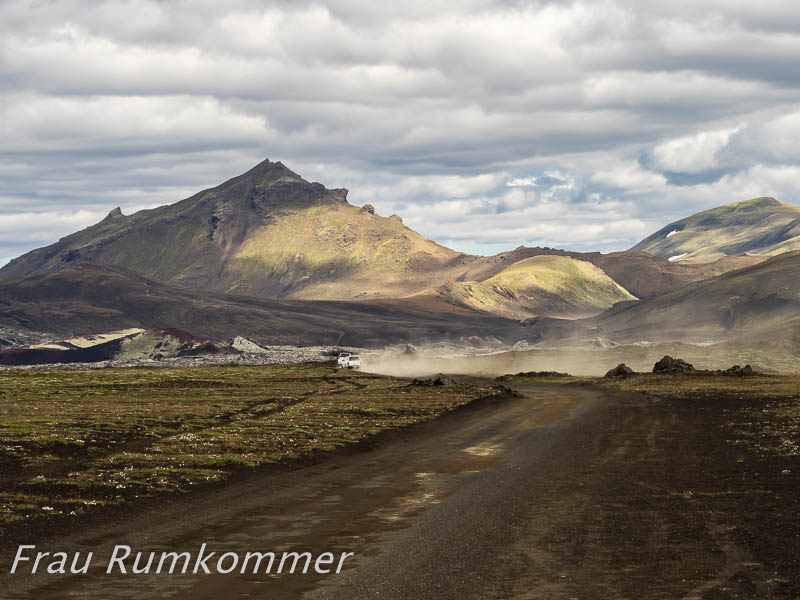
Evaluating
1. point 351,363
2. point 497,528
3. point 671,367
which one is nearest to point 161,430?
point 497,528

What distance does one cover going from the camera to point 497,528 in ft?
83.1

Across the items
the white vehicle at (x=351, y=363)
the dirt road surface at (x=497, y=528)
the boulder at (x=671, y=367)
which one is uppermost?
the boulder at (x=671, y=367)

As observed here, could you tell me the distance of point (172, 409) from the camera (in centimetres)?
7000

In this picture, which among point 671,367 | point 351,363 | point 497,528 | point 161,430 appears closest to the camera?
point 497,528

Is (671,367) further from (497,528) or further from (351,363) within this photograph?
(497,528)

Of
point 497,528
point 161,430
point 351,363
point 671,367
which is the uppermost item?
A: point 671,367

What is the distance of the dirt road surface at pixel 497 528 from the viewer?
750 inches

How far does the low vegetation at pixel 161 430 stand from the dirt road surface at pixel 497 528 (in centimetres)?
340

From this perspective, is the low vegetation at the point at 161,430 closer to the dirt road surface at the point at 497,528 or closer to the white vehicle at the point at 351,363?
the dirt road surface at the point at 497,528

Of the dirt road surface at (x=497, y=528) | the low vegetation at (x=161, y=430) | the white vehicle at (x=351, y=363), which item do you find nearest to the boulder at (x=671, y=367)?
the low vegetation at (x=161, y=430)

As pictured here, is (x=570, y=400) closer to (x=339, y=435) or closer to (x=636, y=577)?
(x=339, y=435)

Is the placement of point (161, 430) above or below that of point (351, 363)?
above

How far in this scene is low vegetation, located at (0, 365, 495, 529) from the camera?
103ft

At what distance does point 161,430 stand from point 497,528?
32.1m
